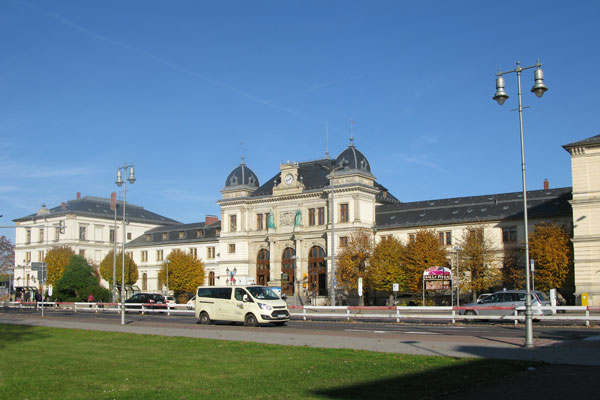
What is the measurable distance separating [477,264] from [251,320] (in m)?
37.0

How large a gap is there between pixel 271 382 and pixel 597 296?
48.6 meters

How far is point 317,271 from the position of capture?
259 feet

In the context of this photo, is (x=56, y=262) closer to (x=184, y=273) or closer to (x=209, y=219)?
(x=184, y=273)

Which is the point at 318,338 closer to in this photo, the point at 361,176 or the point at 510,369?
the point at 510,369

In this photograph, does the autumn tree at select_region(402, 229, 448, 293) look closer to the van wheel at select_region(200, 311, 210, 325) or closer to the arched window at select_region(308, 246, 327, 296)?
the arched window at select_region(308, 246, 327, 296)

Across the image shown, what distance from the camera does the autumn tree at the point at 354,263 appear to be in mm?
69750

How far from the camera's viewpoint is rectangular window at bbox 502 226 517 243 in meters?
67.8

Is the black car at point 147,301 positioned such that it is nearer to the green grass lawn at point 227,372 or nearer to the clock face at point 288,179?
the clock face at point 288,179

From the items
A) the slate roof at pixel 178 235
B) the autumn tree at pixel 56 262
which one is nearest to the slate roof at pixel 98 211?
the slate roof at pixel 178 235

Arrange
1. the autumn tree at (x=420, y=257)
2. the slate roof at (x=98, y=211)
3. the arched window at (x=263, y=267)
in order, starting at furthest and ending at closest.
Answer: the slate roof at (x=98, y=211), the arched window at (x=263, y=267), the autumn tree at (x=420, y=257)

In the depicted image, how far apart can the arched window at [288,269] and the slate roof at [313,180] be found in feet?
27.2

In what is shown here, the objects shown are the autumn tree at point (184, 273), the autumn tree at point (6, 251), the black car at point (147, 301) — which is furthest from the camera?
the autumn tree at point (6, 251)

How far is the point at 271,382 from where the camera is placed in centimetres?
1300

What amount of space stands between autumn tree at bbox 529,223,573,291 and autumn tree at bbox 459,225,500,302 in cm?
454
